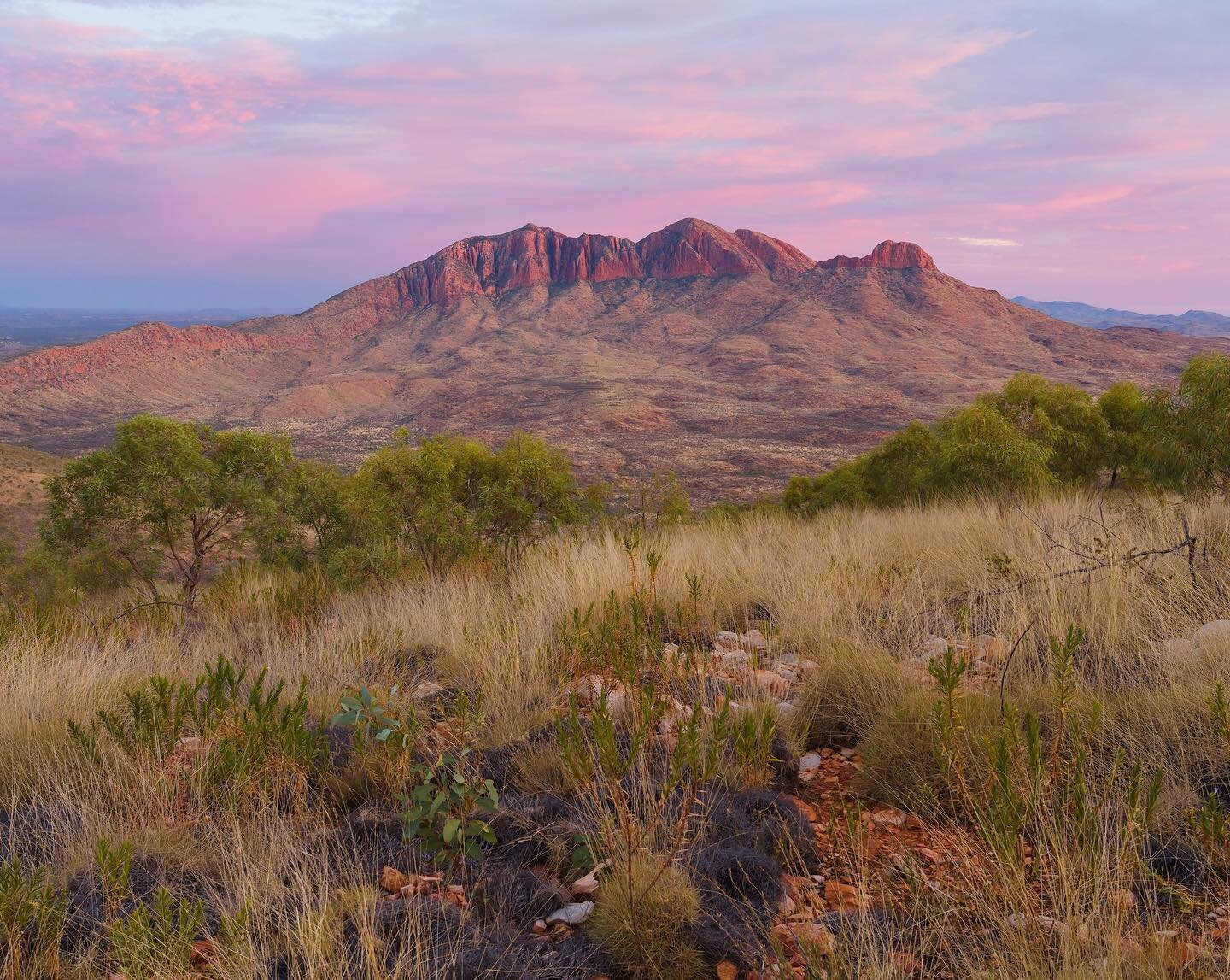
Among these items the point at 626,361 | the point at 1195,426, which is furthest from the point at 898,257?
the point at 1195,426

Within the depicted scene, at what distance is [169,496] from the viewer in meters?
9.93

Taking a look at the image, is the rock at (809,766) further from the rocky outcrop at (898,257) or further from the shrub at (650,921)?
the rocky outcrop at (898,257)

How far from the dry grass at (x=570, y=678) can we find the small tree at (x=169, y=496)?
3.14 metres

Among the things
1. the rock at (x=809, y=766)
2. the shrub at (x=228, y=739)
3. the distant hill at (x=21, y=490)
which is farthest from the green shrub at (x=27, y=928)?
the distant hill at (x=21, y=490)

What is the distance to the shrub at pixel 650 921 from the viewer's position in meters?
1.98

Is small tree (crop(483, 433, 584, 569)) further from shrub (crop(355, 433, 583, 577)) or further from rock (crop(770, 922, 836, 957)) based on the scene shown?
rock (crop(770, 922, 836, 957))

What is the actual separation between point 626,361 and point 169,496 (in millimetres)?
135638

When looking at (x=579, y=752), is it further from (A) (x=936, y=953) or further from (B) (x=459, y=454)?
(B) (x=459, y=454)

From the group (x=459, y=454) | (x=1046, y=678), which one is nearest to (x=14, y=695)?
(x=1046, y=678)

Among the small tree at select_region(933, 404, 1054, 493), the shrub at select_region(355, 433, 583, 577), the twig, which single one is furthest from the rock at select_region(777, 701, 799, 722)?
the small tree at select_region(933, 404, 1054, 493)

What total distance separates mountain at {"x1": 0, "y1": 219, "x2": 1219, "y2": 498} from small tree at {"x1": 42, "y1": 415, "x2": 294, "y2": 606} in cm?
4473

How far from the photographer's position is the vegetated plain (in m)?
1.95

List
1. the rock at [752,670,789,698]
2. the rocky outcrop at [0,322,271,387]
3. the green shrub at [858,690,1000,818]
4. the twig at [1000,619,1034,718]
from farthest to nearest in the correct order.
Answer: the rocky outcrop at [0,322,271,387] → the rock at [752,670,789,698] → the twig at [1000,619,1034,718] → the green shrub at [858,690,1000,818]

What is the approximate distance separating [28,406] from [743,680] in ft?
466
